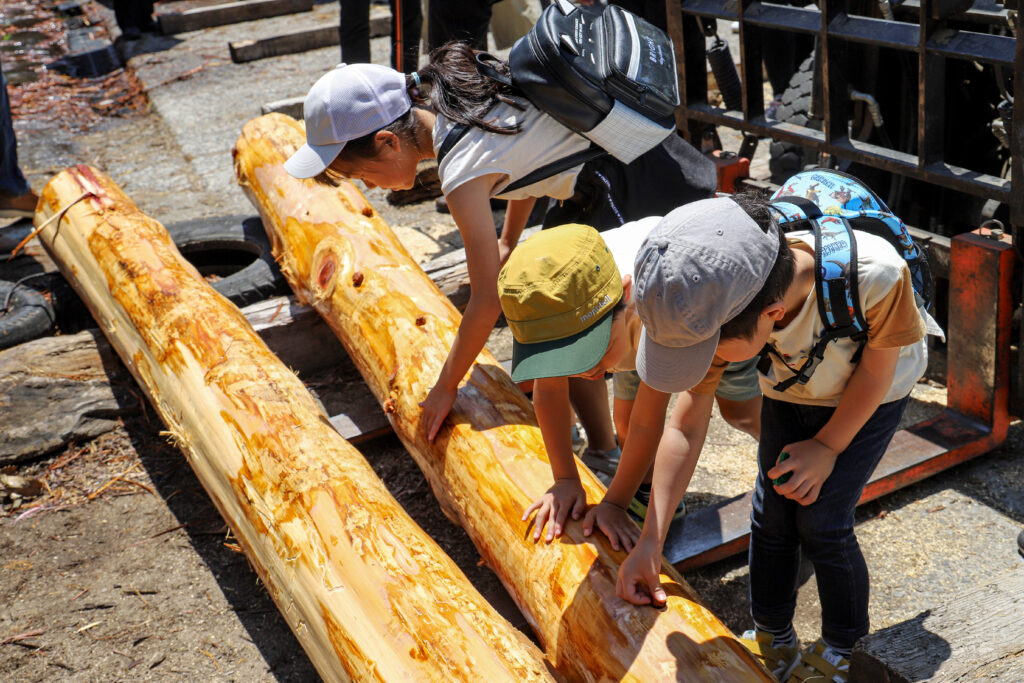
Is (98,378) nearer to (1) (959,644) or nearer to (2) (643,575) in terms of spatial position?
(2) (643,575)

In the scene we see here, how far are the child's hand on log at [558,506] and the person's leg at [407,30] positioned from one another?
4.16m

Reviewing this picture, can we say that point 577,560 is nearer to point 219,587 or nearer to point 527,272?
point 527,272

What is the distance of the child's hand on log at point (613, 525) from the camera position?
7.07 ft

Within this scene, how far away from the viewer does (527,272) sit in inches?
76.9

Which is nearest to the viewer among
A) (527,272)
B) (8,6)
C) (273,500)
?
(527,272)

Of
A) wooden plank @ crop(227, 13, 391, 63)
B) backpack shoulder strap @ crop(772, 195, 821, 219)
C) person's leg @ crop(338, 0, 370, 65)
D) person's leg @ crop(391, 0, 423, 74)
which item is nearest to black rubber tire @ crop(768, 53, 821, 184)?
person's leg @ crop(391, 0, 423, 74)

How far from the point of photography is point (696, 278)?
1.62 meters

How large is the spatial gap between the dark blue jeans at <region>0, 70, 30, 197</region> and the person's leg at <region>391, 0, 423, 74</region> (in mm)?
2424

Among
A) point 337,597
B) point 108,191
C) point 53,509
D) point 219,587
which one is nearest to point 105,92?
point 108,191

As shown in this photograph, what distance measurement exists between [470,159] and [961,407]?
2030 millimetres

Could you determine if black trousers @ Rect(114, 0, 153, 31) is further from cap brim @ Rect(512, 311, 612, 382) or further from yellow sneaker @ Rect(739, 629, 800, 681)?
yellow sneaker @ Rect(739, 629, 800, 681)

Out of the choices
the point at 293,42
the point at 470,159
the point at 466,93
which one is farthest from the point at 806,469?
the point at 293,42

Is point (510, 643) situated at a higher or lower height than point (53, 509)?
higher

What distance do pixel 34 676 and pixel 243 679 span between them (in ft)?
2.17
